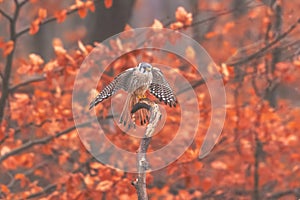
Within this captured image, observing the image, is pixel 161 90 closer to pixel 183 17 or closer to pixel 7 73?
pixel 183 17

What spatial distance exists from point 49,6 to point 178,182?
4.48 meters

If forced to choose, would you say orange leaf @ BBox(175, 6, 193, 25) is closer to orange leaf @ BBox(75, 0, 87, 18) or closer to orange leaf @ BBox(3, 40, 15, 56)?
orange leaf @ BBox(75, 0, 87, 18)

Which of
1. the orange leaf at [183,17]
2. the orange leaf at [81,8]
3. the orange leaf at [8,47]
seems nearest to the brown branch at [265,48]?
the orange leaf at [183,17]

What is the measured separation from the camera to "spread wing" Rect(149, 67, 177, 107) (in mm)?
2885

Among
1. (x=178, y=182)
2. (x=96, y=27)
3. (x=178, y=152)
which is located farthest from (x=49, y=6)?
(x=178, y=152)

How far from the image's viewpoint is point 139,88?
2859 mm

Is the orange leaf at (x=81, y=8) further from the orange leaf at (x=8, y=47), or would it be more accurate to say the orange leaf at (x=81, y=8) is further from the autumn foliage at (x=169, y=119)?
the orange leaf at (x=8, y=47)

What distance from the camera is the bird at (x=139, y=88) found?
283 cm

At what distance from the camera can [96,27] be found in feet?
29.5

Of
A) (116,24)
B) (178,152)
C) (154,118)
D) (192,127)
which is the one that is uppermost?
(116,24)

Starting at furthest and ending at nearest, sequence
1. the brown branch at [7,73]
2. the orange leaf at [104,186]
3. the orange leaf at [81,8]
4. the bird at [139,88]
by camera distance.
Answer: the brown branch at [7,73], the orange leaf at [81,8], the orange leaf at [104,186], the bird at [139,88]

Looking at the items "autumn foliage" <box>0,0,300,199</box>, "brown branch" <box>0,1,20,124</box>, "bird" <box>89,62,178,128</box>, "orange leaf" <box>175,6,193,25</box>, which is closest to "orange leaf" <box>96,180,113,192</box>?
"autumn foliage" <box>0,0,300,199</box>

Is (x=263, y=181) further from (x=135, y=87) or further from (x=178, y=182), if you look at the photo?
(x=135, y=87)

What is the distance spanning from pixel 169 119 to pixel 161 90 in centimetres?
348
